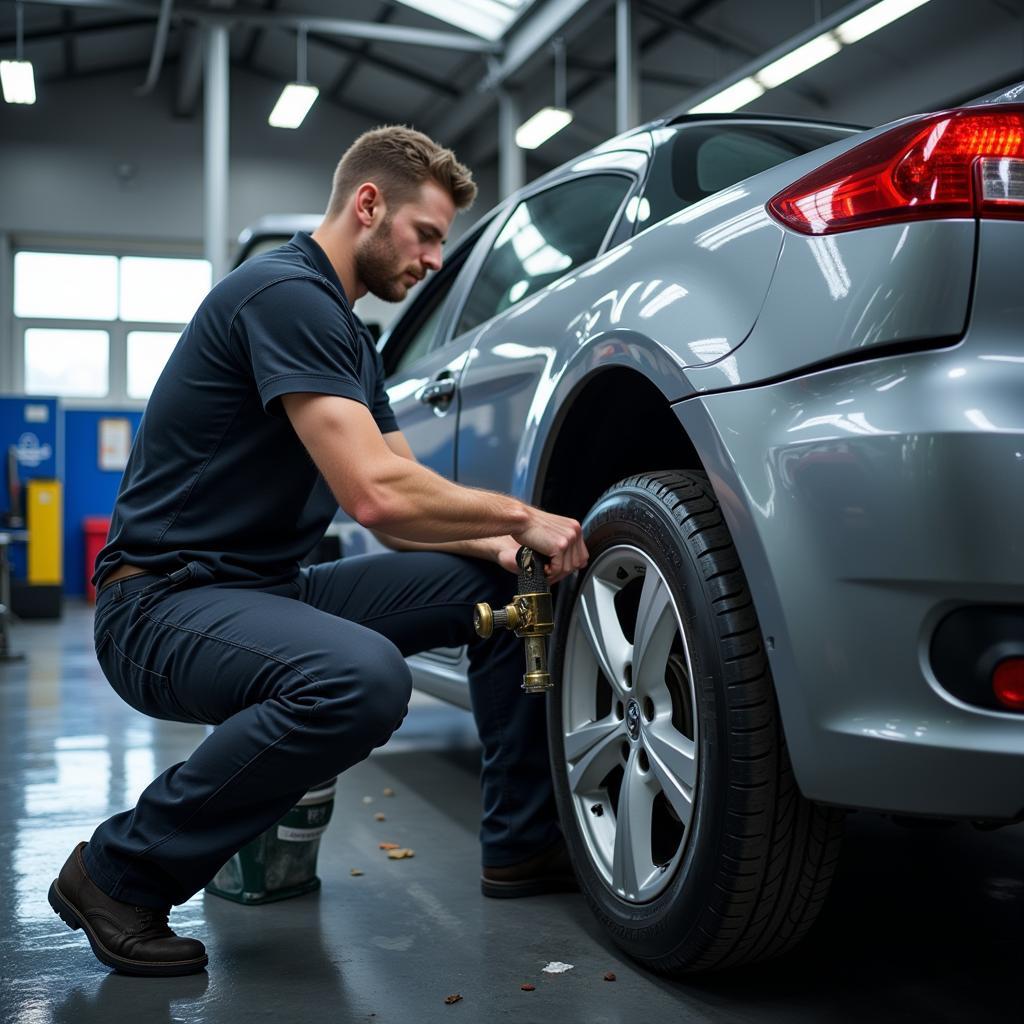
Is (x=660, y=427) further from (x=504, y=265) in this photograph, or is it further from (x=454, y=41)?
(x=454, y=41)

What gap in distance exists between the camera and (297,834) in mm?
2096

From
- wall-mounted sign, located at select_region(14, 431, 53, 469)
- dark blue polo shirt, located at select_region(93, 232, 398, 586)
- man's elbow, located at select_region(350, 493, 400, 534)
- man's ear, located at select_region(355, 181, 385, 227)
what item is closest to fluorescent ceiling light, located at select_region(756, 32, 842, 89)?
wall-mounted sign, located at select_region(14, 431, 53, 469)

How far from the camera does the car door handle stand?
101 inches

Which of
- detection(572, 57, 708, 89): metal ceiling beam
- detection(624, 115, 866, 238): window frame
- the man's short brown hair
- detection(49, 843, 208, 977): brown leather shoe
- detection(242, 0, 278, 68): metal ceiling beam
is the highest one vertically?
detection(242, 0, 278, 68): metal ceiling beam

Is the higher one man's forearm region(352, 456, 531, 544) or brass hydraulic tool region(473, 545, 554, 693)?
man's forearm region(352, 456, 531, 544)

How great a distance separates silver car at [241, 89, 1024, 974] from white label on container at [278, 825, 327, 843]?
20.2 inches

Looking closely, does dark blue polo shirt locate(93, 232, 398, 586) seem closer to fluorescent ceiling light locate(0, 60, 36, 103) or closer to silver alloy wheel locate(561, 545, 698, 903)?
silver alloy wheel locate(561, 545, 698, 903)

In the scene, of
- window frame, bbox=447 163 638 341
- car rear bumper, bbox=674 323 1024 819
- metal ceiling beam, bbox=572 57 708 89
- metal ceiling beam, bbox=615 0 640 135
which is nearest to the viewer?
car rear bumper, bbox=674 323 1024 819

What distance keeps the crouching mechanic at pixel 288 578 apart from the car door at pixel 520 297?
0.25 m

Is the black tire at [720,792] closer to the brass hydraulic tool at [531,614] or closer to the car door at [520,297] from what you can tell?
the brass hydraulic tool at [531,614]

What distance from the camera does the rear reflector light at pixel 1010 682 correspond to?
120 cm

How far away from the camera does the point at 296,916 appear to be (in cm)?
202

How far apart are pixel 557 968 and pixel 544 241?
157 centimetres

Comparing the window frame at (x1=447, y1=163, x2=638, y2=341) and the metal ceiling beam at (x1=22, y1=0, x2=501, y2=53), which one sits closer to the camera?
the window frame at (x1=447, y1=163, x2=638, y2=341)
